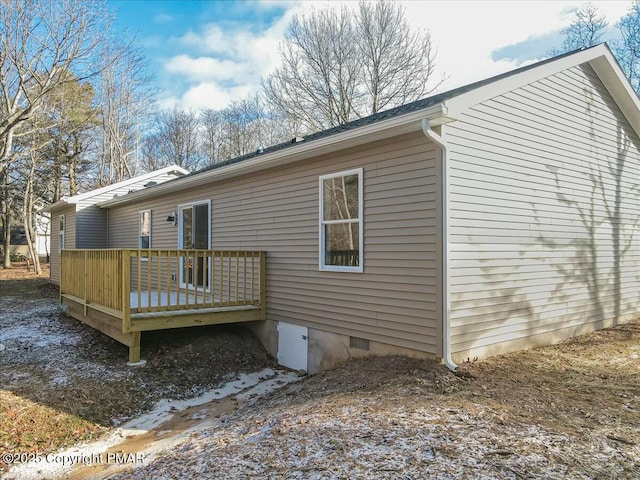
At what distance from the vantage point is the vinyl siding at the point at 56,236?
14298 mm

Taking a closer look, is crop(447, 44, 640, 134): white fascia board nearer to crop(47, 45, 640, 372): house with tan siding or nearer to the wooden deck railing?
crop(47, 45, 640, 372): house with tan siding

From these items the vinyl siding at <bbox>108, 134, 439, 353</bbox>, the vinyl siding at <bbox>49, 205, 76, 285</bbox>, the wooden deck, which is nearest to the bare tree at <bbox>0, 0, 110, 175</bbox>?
the vinyl siding at <bbox>49, 205, 76, 285</bbox>

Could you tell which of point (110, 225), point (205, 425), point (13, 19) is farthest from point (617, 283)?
point (13, 19)

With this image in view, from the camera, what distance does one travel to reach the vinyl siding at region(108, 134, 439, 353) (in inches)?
207

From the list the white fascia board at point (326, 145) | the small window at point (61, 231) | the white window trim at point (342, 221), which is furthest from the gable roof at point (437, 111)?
the small window at point (61, 231)

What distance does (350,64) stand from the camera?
20188 mm

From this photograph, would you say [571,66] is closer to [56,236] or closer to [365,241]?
[365,241]

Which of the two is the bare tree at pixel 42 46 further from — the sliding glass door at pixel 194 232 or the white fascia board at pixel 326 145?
the white fascia board at pixel 326 145

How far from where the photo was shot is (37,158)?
20.6m

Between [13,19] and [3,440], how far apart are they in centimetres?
1094

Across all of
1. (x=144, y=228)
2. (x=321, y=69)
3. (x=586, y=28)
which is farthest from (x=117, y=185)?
(x=586, y=28)

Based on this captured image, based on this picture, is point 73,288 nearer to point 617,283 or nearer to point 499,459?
point 499,459

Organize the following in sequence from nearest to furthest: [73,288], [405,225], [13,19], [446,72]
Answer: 1. [405,225]
2. [73,288]
3. [13,19]
4. [446,72]

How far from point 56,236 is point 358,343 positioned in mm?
15147
